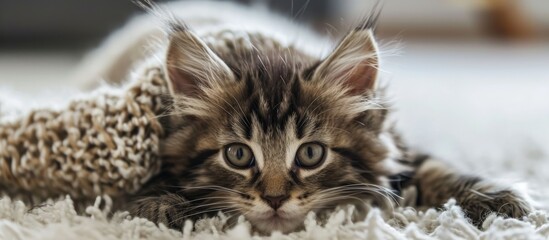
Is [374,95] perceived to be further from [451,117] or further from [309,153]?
[451,117]

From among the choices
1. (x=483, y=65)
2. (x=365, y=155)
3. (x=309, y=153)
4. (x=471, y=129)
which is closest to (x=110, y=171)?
(x=309, y=153)

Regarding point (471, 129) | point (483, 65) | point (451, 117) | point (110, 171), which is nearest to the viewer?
point (110, 171)

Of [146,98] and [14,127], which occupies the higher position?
[146,98]

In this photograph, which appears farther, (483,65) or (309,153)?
(483,65)

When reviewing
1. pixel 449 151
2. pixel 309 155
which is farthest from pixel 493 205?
pixel 449 151

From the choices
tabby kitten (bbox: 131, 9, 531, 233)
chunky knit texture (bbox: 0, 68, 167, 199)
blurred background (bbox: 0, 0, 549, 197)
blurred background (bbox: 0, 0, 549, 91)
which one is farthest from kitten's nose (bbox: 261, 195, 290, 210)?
blurred background (bbox: 0, 0, 549, 91)

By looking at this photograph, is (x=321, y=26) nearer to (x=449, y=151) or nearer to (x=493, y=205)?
(x=449, y=151)

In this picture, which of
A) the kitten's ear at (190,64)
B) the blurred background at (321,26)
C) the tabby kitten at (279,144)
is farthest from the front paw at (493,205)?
the blurred background at (321,26)

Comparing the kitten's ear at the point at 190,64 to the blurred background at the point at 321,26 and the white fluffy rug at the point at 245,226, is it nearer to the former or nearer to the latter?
the white fluffy rug at the point at 245,226
